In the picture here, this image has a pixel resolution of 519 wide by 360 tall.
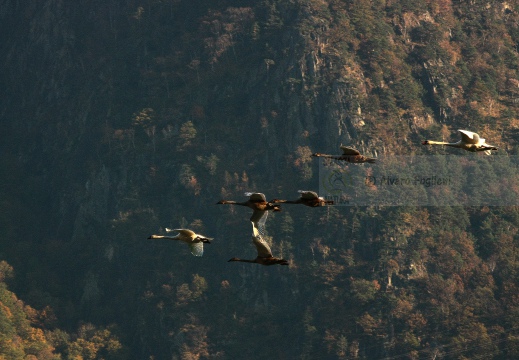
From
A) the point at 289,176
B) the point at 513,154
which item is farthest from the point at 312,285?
the point at 513,154

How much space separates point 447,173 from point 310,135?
24255 millimetres

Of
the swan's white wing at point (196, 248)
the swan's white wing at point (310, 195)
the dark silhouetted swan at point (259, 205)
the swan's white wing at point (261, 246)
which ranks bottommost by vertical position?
the swan's white wing at point (196, 248)

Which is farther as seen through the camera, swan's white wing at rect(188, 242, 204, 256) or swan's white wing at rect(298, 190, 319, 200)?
swan's white wing at rect(188, 242, 204, 256)

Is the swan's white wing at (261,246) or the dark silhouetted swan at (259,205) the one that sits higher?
the dark silhouetted swan at (259,205)

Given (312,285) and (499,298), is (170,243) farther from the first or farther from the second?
(499,298)

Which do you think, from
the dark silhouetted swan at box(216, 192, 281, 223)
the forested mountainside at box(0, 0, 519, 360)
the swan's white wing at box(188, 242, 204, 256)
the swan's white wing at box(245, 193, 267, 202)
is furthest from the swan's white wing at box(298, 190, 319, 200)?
the forested mountainside at box(0, 0, 519, 360)

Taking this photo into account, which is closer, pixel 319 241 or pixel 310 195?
pixel 310 195

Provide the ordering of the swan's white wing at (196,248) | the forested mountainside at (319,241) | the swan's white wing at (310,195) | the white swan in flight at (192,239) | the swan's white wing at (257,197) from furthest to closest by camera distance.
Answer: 1. the forested mountainside at (319,241)
2. the swan's white wing at (196,248)
3. the white swan in flight at (192,239)
4. the swan's white wing at (257,197)
5. the swan's white wing at (310,195)

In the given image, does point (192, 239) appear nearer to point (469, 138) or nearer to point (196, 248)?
point (196, 248)

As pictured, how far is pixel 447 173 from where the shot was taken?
16925 cm

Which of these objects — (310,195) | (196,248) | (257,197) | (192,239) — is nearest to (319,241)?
(196,248)

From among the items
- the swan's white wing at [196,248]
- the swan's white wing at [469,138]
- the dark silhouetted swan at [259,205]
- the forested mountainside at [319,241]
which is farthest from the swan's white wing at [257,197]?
the forested mountainside at [319,241]

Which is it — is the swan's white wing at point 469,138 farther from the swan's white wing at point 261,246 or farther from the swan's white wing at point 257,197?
the swan's white wing at point 261,246

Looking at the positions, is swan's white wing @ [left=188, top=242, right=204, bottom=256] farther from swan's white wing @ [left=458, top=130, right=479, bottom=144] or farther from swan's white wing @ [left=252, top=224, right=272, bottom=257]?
swan's white wing @ [left=458, top=130, right=479, bottom=144]
